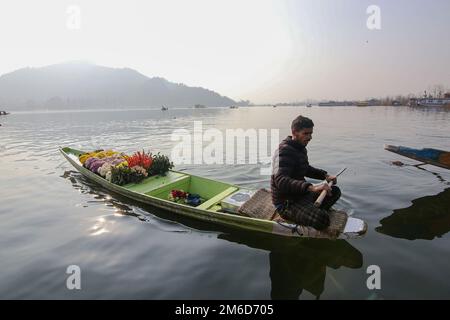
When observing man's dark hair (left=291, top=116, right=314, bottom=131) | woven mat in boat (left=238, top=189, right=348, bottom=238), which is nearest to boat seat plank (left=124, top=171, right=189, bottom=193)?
woven mat in boat (left=238, top=189, right=348, bottom=238)

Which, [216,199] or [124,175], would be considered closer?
[216,199]

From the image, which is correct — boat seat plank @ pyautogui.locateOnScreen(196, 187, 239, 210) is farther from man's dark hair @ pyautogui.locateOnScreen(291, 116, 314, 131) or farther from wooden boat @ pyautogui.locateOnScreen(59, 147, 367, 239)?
man's dark hair @ pyautogui.locateOnScreen(291, 116, 314, 131)

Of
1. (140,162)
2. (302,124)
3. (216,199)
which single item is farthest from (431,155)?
(140,162)

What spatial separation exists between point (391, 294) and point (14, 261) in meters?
9.29

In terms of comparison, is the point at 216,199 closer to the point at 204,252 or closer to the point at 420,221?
the point at 204,252

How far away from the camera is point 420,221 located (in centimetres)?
881

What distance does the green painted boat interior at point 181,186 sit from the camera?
33.1 ft

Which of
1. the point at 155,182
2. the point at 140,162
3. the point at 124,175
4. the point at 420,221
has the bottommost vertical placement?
the point at 420,221

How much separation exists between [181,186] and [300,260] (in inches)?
228

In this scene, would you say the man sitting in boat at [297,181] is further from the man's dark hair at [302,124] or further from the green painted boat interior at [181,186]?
the green painted boat interior at [181,186]

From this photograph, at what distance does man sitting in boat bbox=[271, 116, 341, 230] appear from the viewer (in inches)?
235

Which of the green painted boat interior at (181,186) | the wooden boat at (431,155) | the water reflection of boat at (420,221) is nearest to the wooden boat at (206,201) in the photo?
the green painted boat interior at (181,186)
